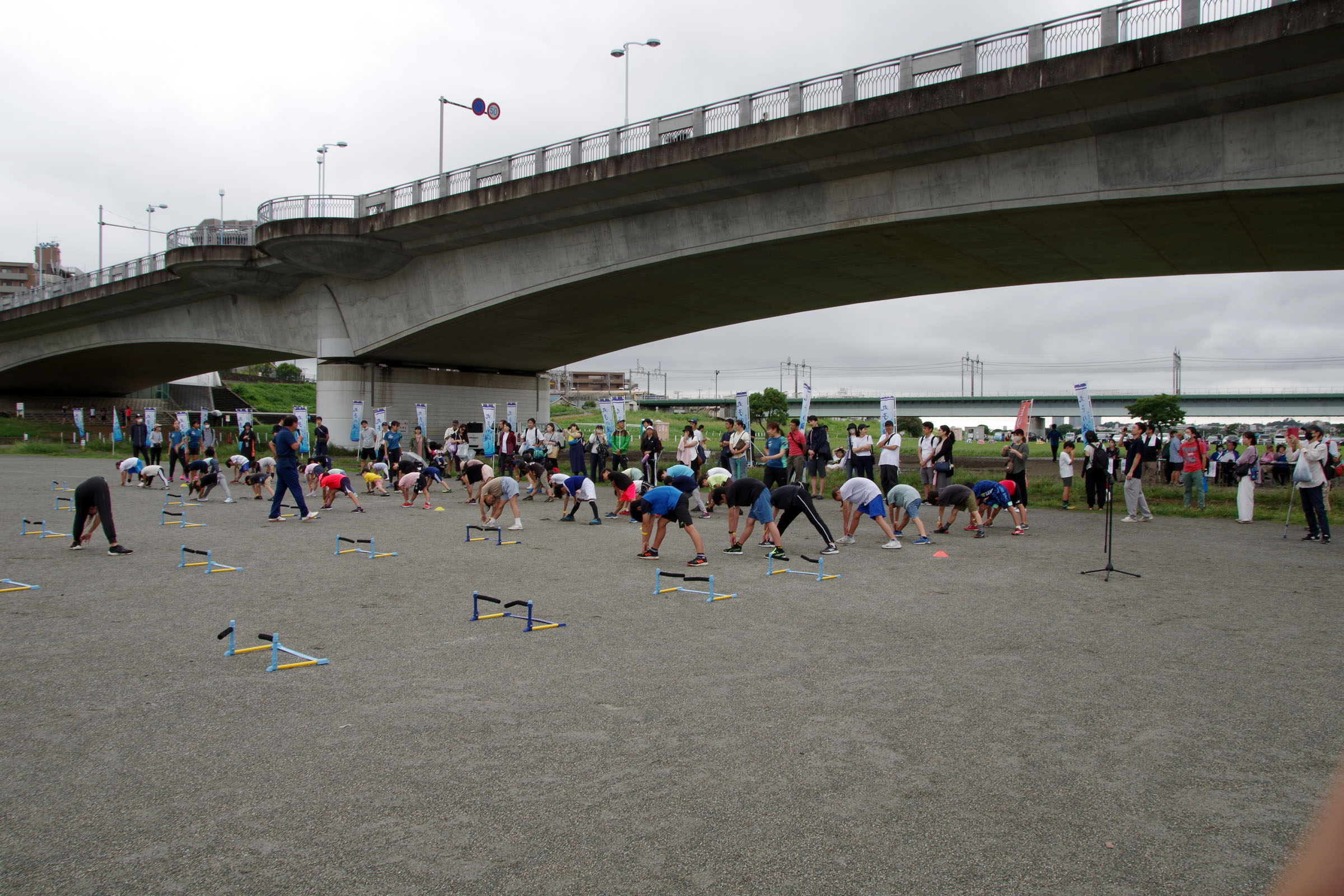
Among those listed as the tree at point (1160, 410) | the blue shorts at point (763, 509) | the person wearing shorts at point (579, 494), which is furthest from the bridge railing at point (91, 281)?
the tree at point (1160, 410)

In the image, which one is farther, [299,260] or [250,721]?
[299,260]

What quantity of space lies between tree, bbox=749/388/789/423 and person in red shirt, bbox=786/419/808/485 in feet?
222

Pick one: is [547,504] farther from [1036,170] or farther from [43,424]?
[43,424]

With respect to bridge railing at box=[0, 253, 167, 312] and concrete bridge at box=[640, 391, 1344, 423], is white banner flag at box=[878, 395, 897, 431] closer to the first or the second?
bridge railing at box=[0, 253, 167, 312]

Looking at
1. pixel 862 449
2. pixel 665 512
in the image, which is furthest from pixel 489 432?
pixel 665 512

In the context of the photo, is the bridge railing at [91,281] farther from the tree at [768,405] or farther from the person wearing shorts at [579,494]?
the tree at [768,405]

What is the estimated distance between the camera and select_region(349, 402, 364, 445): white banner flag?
3444cm

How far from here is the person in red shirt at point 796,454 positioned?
18.9 meters

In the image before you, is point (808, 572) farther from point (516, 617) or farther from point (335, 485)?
point (335, 485)

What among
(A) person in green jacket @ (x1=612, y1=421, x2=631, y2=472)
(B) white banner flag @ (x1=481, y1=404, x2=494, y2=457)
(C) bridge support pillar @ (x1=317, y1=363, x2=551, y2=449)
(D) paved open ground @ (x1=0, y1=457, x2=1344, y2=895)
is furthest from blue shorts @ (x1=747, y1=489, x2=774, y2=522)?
(C) bridge support pillar @ (x1=317, y1=363, x2=551, y2=449)

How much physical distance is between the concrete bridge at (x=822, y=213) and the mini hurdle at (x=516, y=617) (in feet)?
50.8

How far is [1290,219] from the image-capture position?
18875 millimetres

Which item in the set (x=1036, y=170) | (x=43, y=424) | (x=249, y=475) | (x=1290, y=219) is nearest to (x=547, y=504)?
(x=249, y=475)

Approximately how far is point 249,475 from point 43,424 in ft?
160
